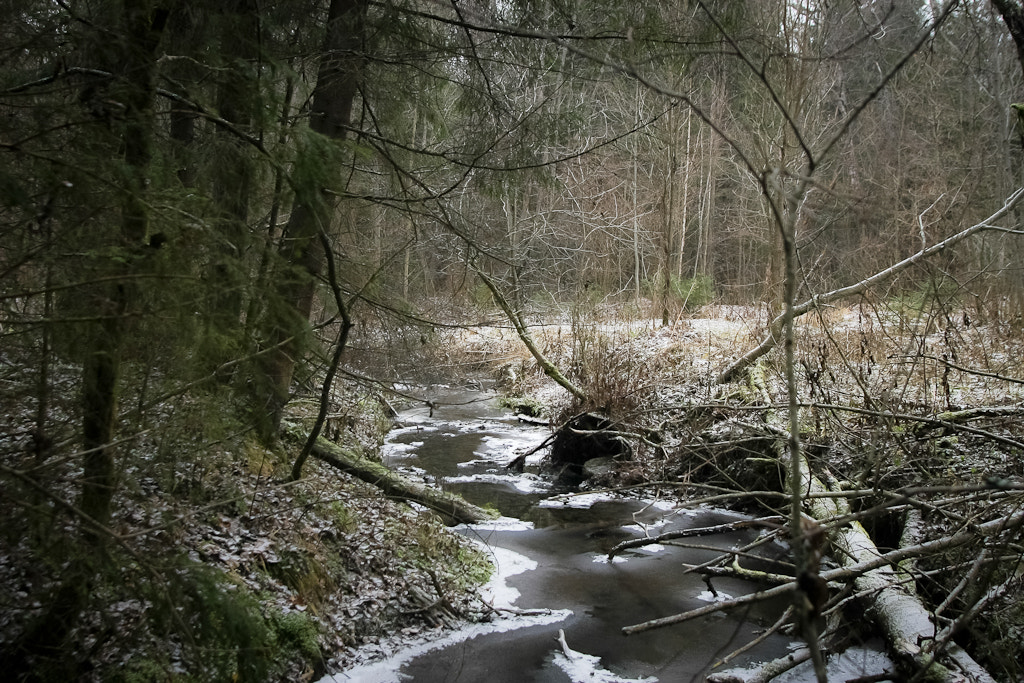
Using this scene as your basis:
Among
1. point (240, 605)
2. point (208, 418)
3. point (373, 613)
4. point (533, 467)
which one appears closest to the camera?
point (240, 605)

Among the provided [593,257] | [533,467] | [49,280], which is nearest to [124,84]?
[49,280]

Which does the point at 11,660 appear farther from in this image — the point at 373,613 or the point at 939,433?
the point at 939,433

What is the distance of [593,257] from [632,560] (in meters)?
12.4

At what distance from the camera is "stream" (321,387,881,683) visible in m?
5.38

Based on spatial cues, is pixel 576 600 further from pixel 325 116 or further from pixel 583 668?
pixel 325 116

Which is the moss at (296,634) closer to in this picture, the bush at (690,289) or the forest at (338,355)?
the forest at (338,355)

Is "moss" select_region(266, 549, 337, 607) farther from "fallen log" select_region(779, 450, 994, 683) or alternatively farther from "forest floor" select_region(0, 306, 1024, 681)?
"fallen log" select_region(779, 450, 994, 683)

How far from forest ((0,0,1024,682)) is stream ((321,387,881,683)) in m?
0.34

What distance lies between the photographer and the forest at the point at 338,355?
326 centimetres

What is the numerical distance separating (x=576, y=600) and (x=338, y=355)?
3708 mm

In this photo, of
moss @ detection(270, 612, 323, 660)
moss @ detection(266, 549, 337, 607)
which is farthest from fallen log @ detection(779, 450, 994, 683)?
moss @ detection(266, 549, 337, 607)

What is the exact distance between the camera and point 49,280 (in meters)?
3.46

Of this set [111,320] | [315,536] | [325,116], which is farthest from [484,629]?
[325,116]

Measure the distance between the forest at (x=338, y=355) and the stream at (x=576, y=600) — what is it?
0.34m
